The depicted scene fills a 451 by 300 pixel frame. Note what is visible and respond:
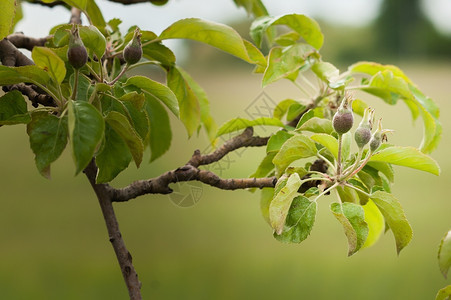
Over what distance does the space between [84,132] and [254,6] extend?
45 centimetres

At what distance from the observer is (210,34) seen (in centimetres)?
50

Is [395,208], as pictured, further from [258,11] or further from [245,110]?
[258,11]

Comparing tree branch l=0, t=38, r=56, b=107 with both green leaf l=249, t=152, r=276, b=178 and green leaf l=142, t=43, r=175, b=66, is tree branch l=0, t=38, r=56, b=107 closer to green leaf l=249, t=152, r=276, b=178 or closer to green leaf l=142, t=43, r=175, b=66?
green leaf l=142, t=43, r=175, b=66

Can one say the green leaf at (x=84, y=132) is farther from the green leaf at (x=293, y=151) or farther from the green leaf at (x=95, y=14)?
the green leaf at (x=95, y=14)

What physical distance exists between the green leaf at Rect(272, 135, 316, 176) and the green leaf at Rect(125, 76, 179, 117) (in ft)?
0.32

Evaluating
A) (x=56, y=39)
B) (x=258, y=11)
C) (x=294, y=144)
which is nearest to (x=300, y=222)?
(x=294, y=144)

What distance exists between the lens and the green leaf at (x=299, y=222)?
1.39 ft

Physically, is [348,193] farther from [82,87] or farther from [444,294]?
[82,87]

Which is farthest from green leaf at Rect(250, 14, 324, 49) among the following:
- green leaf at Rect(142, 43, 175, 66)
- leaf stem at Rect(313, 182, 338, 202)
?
leaf stem at Rect(313, 182, 338, 202)

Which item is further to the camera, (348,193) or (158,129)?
(158,129)

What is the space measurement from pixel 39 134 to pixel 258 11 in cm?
44

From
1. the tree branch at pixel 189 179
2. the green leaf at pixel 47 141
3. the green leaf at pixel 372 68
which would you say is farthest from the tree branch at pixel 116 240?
the green leaf at pixel 372 68

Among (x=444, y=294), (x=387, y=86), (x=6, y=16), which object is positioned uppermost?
(x=6, y=16)

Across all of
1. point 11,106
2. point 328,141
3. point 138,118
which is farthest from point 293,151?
point 11,106
